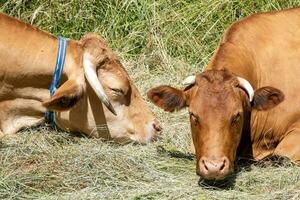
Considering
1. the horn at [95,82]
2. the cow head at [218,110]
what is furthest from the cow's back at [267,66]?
the horn at [95,82]

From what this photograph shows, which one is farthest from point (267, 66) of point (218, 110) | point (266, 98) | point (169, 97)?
point (218, 110)

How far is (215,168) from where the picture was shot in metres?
5.28

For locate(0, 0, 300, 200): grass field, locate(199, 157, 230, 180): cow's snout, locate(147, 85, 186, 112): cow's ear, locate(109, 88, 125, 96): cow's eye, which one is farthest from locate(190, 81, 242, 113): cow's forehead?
locate(109, 88, 125, 96): cow's eye

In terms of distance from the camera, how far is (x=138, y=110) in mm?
6566

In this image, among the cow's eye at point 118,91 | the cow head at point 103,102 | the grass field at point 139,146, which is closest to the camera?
the grass field at point 139,146

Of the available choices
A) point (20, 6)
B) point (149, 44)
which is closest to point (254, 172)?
point (149, 44)

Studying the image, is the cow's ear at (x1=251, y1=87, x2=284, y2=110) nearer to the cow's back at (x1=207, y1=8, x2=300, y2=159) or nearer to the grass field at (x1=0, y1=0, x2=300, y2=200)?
the cow's back at (x1=207, y1=8, x2=300, y2=159)

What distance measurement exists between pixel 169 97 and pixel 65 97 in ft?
2.65

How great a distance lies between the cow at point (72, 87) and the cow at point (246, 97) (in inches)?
25.2

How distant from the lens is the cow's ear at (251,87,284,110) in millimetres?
5770

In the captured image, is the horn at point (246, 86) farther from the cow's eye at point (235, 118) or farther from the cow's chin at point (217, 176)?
the cow's chin at point (217, 176)

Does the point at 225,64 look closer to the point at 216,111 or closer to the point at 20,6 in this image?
the point at 216,111

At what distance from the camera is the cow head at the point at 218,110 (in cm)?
534

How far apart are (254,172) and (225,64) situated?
856 mm
